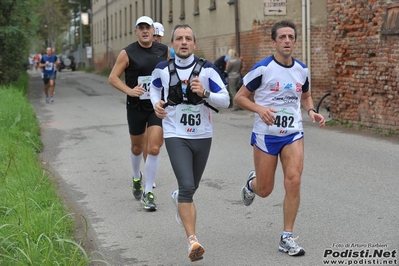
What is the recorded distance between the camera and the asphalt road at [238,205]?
609 cm

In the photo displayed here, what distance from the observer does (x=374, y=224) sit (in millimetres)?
6871

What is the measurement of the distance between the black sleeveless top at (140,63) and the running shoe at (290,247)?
2696mm

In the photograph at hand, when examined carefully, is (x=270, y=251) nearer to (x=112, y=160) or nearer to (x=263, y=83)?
(x=263, y=83)

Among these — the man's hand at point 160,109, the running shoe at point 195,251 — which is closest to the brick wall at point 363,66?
the man's hand at point 160,109

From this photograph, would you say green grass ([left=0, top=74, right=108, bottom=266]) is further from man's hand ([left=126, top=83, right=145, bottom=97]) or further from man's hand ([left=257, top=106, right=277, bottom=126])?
man's hand ([left=257, top=106, right=277, bottom=126])

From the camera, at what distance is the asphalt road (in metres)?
6.09

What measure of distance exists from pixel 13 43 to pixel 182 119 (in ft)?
78.0

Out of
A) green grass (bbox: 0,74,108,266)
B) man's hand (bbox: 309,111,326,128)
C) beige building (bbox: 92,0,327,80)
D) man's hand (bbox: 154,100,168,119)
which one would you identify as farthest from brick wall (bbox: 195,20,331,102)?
man's hand (bbox: 154,100,168,119)

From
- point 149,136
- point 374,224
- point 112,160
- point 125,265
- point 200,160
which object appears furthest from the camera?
point 112,160

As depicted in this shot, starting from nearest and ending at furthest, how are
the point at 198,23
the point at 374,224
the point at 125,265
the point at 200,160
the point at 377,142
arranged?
the point at 125,265
the point at 200,160
the point at 374,224
the point at 377,142
the point at 198,23

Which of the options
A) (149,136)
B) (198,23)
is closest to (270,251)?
(149,136)

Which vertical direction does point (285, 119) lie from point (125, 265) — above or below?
above

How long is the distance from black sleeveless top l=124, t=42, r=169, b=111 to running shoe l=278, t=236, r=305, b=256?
2.70 meters

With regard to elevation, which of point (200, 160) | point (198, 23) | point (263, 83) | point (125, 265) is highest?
point (198, 23)
